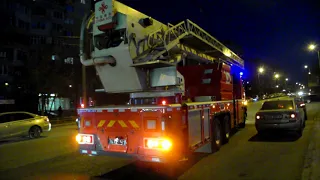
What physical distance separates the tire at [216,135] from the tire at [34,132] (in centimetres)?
1021

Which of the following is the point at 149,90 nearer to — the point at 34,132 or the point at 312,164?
the point at 312,164

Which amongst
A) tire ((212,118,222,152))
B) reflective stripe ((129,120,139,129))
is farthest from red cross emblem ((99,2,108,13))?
tire ((212,118,222,152))

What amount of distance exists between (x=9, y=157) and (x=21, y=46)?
3769 centimetres

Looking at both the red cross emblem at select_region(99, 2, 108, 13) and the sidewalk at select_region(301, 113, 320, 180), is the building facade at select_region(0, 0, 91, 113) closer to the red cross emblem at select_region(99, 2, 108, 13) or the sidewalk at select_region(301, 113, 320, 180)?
the red cross emblem at select_region(99, 2, 108, 13)

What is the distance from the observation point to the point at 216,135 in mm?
9734

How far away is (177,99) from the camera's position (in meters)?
7.35

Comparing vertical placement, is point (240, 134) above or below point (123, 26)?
below

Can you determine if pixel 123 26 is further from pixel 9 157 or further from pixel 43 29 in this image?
pixel 43 29

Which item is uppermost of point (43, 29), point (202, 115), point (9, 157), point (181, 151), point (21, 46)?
point (43, 29)

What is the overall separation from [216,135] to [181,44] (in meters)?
3.19

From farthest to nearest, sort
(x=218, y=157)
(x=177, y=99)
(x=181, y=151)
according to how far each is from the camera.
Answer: (x=218, y=157)
(x=177, y=99)
(x=181, y=151)

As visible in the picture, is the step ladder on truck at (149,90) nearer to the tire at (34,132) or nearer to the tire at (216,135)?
the tire at (216,135)

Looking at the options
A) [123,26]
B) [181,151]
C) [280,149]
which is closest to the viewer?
[181,151]

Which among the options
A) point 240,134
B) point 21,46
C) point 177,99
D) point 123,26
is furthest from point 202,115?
point 21,46
